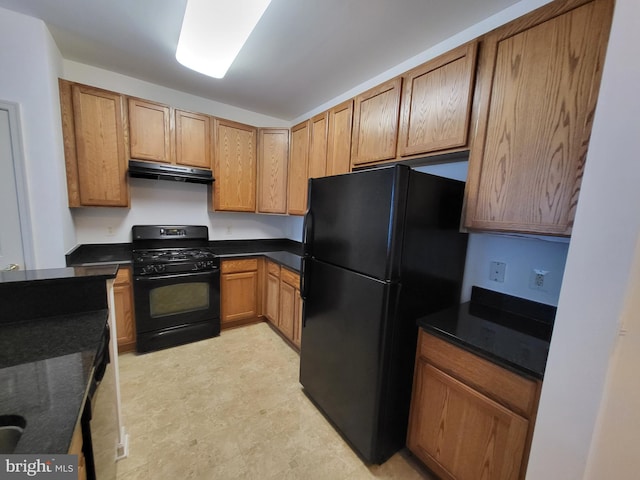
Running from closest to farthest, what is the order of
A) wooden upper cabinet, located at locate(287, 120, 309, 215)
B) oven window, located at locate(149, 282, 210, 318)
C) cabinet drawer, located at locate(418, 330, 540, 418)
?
cabinet drawer, located at locate(418, 330, 540, 418)
oven window, located at locate(149, 282, 210, 318)
wooden upper cabinet, located at locate(287, 120, 309, 215)

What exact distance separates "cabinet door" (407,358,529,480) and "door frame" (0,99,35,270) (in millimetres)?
2787

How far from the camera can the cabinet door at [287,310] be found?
2531 millimetres

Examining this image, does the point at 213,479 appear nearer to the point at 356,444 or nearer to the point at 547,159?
the point at 356,444

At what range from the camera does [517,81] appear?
3.82 ft

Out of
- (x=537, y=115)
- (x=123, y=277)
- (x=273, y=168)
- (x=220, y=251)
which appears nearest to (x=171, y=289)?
(x=123, y=277)

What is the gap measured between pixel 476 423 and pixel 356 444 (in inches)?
27.9

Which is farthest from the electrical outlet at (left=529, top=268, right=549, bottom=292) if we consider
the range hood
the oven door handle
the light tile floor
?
the range hood

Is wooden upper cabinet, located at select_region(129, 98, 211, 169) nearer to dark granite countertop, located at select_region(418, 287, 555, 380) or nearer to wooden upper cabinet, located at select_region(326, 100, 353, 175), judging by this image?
wooden upper cabinet, located at select_region(326, 100, 353, 175)

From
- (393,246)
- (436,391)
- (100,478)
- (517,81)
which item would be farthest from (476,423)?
(100,478)

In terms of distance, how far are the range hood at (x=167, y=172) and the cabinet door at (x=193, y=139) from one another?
0.12 meters

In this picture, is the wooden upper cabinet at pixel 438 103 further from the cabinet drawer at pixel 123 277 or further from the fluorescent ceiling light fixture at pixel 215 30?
the cabinet drawer at pixel 123 277

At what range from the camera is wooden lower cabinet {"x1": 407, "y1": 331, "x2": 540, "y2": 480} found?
3.31 ft

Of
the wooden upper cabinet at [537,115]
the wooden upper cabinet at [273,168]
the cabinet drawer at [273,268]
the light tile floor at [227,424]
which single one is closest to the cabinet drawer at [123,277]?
the light tile floor at [227,424]

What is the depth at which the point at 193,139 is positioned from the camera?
268 cm
